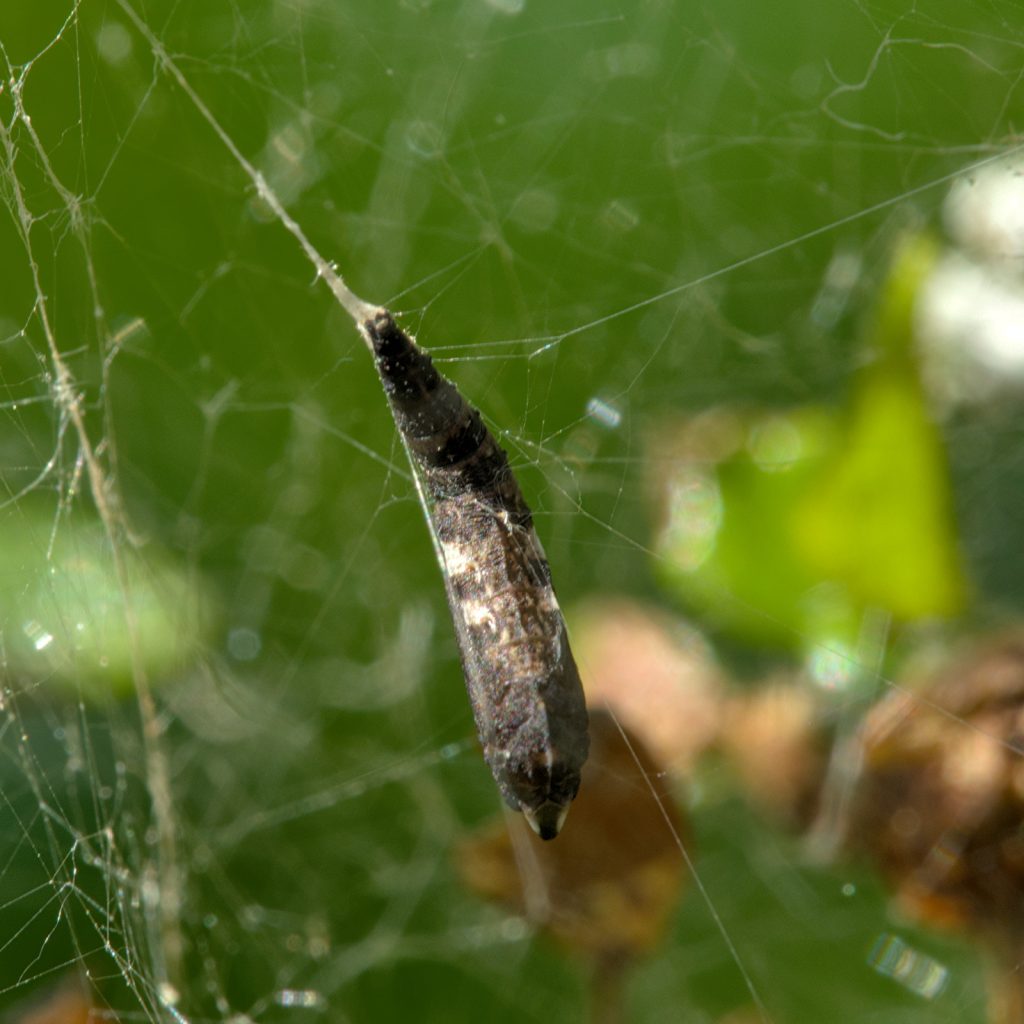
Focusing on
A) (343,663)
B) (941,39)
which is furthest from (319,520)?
(941,39)

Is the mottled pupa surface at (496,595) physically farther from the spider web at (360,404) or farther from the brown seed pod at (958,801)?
the brown seed pod at (958,801)

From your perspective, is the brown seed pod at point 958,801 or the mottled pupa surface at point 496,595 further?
the brown seed pod at point 958,801

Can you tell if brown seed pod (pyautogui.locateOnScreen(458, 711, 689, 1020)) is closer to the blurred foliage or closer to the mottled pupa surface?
the blurred foliage

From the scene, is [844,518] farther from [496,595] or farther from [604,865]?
[496,595]

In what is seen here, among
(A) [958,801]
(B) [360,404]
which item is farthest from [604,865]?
(B) [360,404]

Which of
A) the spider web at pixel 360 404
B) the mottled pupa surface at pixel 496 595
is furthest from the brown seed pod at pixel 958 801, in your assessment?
the mottled pupa surface at pixel 496 595

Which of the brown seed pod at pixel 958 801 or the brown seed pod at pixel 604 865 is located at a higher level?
the brown seed pod at pixel 958 801
